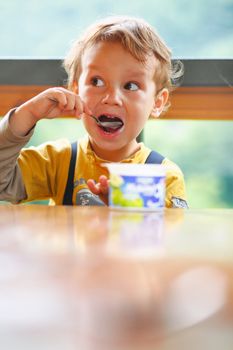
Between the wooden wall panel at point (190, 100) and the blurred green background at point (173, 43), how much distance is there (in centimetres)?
7

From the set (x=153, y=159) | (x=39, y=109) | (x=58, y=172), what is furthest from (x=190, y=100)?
(x=39, y=109)

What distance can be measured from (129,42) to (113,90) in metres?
0.16

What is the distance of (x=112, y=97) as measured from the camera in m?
1.51

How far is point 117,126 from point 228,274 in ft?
4.44

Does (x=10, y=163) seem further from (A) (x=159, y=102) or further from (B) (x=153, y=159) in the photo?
(A) (x=159, y=102)

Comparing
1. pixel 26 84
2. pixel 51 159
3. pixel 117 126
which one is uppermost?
pixel 26 84

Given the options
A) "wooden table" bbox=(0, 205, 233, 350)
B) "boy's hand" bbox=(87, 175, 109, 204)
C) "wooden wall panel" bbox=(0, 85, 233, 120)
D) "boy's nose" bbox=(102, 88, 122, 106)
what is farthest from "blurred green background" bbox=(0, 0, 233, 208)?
"wooden table" bbox=(0, 205, 233, 350)

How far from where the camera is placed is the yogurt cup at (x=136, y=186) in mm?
785

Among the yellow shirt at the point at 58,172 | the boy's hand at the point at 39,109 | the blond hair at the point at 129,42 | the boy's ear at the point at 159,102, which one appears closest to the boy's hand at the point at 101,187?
the boy's hand at the point at 39,109

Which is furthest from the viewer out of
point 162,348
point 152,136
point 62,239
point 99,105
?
point 152,136

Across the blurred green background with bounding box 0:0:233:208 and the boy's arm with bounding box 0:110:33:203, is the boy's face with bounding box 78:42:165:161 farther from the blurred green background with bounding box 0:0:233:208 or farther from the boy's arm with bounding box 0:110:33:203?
the blurred green background with bounding box 0:0:233:208

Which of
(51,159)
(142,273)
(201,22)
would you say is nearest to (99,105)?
(51,159)

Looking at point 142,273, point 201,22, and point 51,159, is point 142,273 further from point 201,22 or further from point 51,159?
point 201,22

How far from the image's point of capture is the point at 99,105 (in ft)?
4.96
